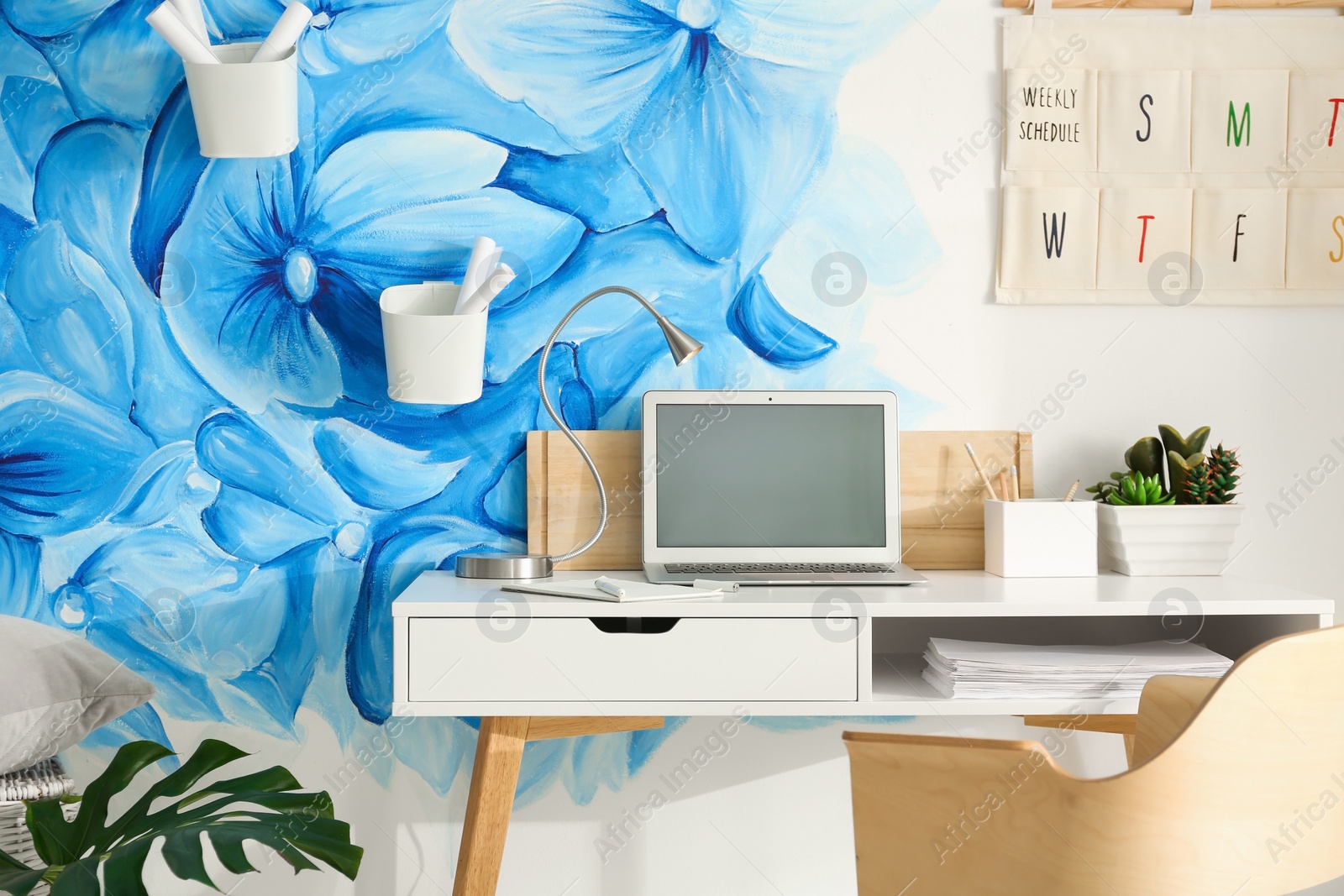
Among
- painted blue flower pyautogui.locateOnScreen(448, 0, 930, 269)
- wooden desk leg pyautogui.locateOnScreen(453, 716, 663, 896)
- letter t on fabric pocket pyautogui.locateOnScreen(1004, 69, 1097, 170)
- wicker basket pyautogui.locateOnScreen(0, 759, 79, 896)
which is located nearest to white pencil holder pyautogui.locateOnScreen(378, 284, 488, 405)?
painted blue flower pyautogui.locateOnScreen(448, 0, 930, 269)

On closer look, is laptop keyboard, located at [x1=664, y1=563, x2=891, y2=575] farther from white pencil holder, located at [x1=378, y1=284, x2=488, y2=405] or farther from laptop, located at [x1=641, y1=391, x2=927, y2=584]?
white pencil holder, located at [x1=378, y1=284, x2=488, y2=405]

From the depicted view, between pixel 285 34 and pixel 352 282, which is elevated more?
pixel 285 34

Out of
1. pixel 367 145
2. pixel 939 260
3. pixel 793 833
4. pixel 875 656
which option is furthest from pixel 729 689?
pixel 367 145

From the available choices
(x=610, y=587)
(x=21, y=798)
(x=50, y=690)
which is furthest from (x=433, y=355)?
(x=21, y=798)

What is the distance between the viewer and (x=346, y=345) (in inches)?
68.7

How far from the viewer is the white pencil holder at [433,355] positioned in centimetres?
162

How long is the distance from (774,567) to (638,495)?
0.27 meters

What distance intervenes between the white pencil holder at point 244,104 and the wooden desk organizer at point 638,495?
2.07ft

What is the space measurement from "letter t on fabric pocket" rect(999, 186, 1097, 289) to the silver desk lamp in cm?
62

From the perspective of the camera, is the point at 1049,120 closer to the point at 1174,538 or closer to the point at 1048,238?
the point at 1048,238

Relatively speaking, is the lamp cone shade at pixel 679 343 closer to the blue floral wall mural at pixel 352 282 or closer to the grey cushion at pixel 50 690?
the blue floral wall mural at pixel 352 282

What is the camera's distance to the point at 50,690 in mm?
1432

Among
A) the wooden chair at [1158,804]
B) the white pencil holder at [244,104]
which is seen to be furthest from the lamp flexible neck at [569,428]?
the wooden chair at [1158,804]

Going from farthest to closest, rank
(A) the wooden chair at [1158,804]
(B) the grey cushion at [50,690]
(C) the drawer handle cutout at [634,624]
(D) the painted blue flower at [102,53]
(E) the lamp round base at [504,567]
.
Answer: (D) the painted blue flower at [102,53] → (E) the lamp round base at [504,567] → (C) the drawer handle cutout at [634,624] → (B) the grey cushion at [50,690] → (A) the wooden chair at [1158,804]
